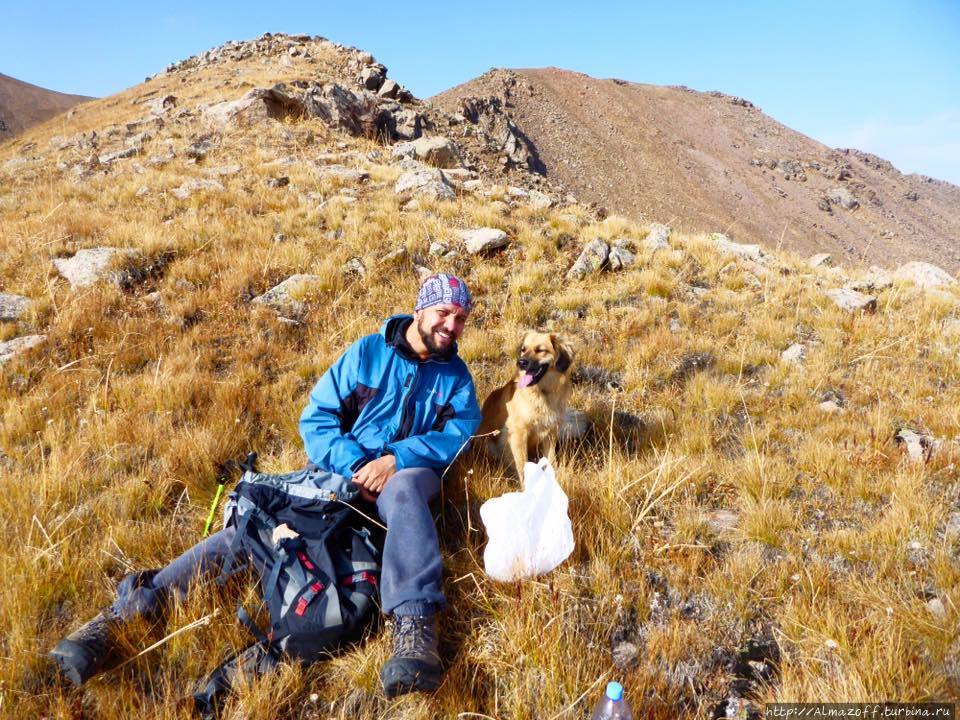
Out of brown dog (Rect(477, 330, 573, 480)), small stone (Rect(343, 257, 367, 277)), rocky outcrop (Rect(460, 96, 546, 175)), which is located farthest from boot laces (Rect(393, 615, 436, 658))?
rocky outcrop (Rect(460, 96, 546, 175))

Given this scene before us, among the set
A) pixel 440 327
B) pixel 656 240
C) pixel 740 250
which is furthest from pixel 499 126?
pixel 440 327

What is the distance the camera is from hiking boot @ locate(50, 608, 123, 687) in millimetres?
1738

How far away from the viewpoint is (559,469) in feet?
10.3

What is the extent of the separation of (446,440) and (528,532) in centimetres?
76

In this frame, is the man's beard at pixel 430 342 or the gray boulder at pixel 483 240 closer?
the man's beard at pixel 430 342

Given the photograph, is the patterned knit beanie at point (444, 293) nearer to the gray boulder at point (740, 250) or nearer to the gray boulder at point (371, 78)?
the gray boulder at point (740, 250)

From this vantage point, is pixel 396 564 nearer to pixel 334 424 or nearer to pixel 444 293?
pixel 334 424

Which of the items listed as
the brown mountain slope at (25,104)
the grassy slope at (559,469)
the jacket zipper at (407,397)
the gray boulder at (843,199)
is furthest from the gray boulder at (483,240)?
the brown mountain slope at (25,104)

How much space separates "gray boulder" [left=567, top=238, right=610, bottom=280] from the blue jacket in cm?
441

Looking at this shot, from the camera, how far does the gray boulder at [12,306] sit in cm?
500

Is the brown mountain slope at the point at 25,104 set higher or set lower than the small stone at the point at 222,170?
higher

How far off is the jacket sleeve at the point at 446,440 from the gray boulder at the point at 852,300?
6.47m

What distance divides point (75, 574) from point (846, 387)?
19.5ft

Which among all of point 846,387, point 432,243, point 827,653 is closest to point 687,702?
point 827,653
